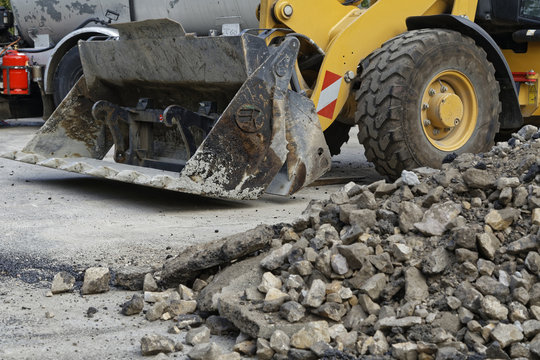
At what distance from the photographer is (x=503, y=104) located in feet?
22.4

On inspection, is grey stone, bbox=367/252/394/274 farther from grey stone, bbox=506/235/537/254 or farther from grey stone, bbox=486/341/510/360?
grey stone, bbox=486/341/510/360

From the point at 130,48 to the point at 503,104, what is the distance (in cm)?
314

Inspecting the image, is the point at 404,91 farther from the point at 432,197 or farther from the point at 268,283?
the point at 268,283

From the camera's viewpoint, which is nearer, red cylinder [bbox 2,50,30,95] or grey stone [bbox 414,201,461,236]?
grey stone [bbox 414,201,461,236]

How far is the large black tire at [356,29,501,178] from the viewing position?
19.0ft

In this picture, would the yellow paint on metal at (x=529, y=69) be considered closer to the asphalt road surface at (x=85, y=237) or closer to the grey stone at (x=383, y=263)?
the asphalt road surface at (x=85, y=237)

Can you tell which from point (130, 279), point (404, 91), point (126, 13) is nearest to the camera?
point (130, 279)

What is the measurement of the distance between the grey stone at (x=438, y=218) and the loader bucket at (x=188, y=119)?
1791 millimetres

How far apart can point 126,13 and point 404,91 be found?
5.62 meters

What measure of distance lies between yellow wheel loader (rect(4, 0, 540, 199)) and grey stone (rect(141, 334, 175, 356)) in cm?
219

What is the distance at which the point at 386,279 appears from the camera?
338cm

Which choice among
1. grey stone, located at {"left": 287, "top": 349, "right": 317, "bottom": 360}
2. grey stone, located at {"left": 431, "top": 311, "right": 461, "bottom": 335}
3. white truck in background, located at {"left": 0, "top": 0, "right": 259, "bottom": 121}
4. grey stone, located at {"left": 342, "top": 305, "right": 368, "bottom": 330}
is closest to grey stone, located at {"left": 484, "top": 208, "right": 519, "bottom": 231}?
grey stone, located at {"left": 431, "top": 311, "right": 461, "bottom": 335}

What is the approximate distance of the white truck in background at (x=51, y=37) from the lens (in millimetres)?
10100

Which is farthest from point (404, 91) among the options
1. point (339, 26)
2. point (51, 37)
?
point (51, 37)
